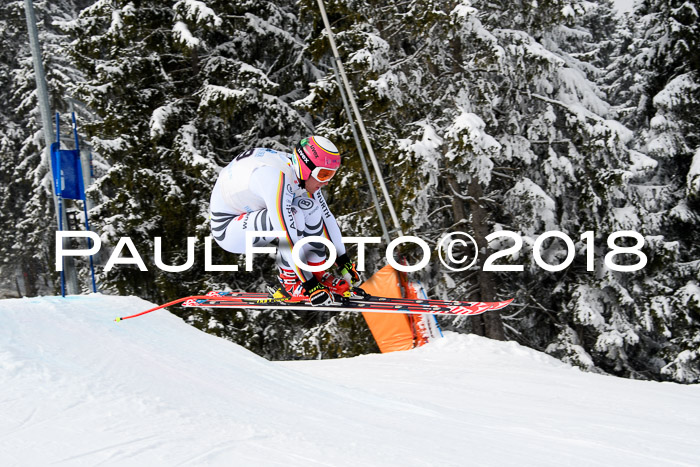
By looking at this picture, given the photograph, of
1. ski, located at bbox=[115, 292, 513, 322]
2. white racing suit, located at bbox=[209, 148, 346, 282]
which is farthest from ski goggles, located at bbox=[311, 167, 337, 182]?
ski, located at bbox=[115, 292, 513, 322]

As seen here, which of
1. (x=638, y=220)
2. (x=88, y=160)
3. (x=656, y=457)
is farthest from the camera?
(x=638, y=220)

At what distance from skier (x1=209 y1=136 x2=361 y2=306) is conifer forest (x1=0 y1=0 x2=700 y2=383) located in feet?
9.14

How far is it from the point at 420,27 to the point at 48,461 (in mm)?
7811

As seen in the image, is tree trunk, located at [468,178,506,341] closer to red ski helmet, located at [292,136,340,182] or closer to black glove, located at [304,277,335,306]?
red ski helmet, located at [292,136,340,182]

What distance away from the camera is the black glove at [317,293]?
5.27 metres

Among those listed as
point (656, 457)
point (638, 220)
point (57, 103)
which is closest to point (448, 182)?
point (638, 220)

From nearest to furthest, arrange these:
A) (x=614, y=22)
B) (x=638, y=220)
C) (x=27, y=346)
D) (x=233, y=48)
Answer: (x=27, y=346)
(x=638, y=220)
(x=233, y=48)
(x=614, y=22)

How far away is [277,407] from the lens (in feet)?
11.6

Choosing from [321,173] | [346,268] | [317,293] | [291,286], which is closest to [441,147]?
[346,268]

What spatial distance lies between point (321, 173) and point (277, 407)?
2453mm

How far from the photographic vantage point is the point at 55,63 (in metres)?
20.0

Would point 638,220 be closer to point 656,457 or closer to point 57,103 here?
point 656,457

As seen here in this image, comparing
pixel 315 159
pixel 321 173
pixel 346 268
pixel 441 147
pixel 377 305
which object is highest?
pixel 441 147

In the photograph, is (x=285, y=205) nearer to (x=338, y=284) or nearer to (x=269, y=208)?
(x=269, y=208)
